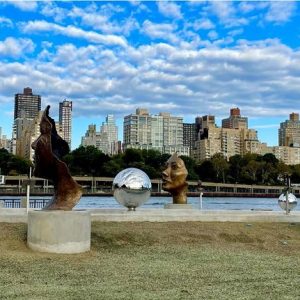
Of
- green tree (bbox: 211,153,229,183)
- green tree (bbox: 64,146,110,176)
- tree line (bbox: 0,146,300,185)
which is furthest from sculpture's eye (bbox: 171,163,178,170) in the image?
green tree (bbox: 211,153,229,183)

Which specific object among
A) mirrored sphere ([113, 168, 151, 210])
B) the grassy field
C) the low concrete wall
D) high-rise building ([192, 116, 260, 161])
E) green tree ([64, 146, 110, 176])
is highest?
high-rise building ([192, 116, 260, 161])

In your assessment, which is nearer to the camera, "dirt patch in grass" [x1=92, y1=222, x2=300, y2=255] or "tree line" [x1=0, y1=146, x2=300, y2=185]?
"dirt patch in grass" [x1=92, y1=222, x2=300, y2=255]

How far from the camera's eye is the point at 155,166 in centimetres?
10894

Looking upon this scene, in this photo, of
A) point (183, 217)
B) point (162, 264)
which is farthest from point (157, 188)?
point (162, 264)

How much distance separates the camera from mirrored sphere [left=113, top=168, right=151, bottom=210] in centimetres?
1909

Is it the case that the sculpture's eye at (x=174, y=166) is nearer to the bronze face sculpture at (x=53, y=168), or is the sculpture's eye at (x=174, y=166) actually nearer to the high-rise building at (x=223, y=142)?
the bronze face sculpture at (x=53, y=168)

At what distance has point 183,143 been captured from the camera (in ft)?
618

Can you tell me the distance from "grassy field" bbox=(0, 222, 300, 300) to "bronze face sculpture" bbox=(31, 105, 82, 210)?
3.87 feet

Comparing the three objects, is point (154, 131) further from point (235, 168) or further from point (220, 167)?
point (220, 167)

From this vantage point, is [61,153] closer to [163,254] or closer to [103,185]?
[163,254]

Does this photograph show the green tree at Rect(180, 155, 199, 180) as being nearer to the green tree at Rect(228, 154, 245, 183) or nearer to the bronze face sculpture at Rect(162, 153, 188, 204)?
the green tree at Rect(228, 154, 245, 183)

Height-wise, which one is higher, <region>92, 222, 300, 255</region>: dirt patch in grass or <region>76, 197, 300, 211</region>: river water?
<region>92, 222, 300, 255</region>: dirt patch in grass

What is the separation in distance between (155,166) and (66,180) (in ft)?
312

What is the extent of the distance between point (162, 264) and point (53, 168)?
12.3 ft
